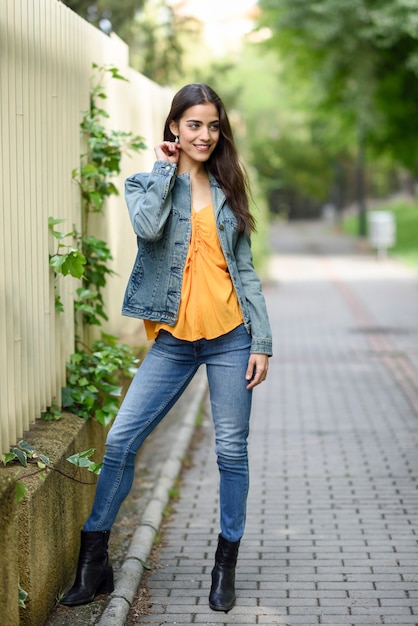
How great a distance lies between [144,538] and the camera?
17.1 ft

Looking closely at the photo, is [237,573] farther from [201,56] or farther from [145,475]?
[201,56]

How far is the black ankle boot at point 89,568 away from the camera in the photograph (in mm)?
4156

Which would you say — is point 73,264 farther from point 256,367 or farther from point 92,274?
point 92,274

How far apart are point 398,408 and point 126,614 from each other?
4.89 m

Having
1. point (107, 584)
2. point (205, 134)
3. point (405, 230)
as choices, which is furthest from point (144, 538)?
point (405, 230)

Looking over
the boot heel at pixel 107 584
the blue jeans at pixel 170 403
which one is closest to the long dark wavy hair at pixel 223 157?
the blue jeans at pixel 170 403

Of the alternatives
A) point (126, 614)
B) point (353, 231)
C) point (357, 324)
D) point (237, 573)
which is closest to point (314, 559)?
point (237, 573)

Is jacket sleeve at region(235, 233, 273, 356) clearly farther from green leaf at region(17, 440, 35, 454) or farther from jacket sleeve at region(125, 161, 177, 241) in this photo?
green leaf at region(17, 440, 35, 454)

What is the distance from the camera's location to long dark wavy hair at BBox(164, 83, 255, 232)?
13.4 feet

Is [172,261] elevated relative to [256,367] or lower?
elevated

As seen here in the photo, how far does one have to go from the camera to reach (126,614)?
13.8 feet

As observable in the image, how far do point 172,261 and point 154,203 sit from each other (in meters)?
0.25

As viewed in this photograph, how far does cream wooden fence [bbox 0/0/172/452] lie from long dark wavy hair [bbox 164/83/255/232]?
588 millimetres

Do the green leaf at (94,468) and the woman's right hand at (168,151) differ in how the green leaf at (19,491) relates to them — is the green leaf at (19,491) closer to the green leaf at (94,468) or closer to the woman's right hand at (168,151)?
the green leaf at (94,468)
